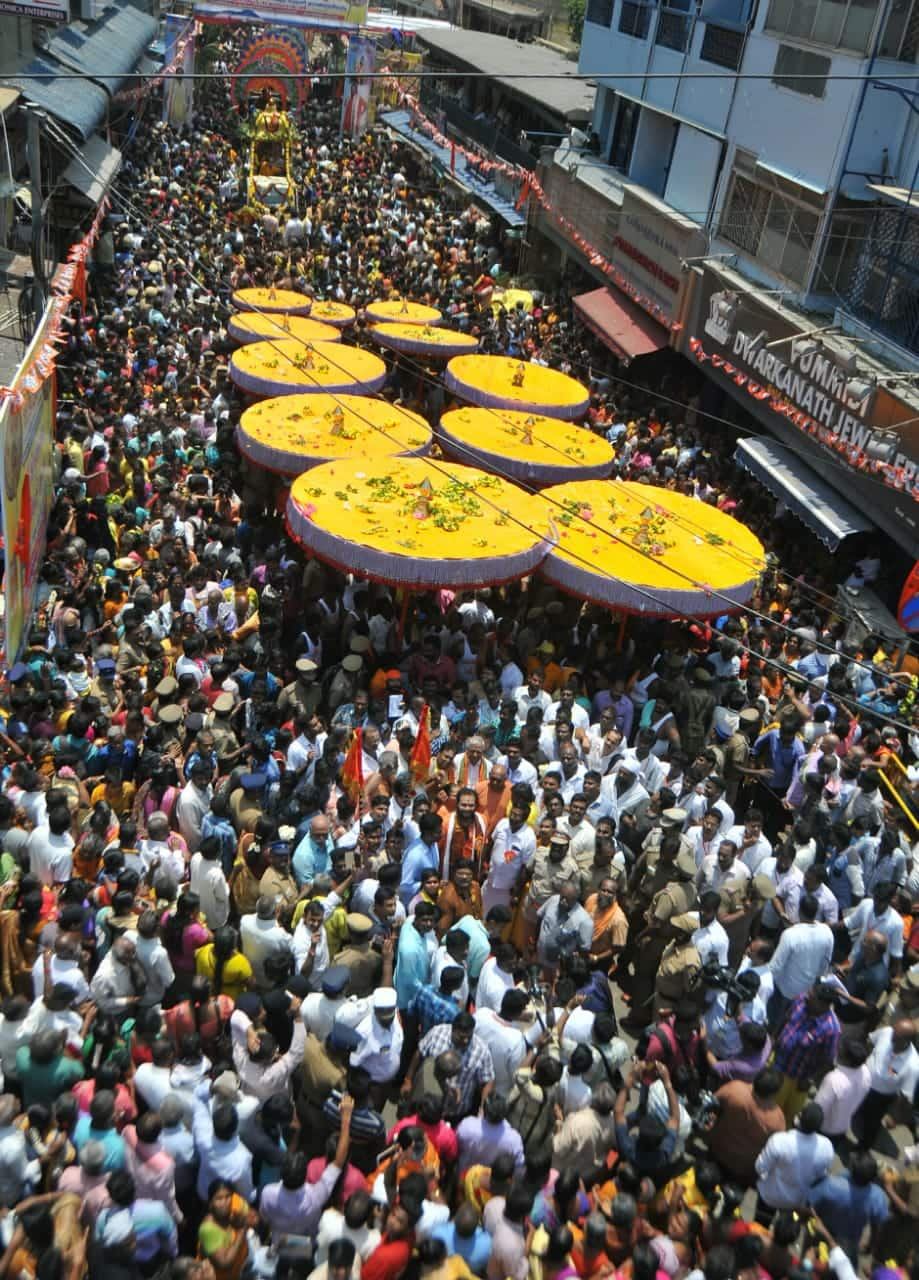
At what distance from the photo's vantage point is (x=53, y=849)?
6.33m

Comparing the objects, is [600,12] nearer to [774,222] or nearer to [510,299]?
[510,299]

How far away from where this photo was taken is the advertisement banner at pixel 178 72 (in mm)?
32656

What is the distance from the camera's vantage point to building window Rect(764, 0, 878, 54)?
13.8 meters

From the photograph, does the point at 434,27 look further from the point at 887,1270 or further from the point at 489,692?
the point at 887,1270

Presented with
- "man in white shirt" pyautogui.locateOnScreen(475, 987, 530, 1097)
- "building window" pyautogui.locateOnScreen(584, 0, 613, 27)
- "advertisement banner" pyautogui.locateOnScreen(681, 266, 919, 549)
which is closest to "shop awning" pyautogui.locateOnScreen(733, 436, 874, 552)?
"advertisement banner" pyautogui.locateOnScreen(681, 266, 919, 549)

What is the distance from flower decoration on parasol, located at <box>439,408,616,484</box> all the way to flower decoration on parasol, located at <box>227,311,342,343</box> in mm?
2886

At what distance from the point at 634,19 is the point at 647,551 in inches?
625

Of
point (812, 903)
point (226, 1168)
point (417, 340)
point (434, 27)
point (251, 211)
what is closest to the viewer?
point (226, 1168)

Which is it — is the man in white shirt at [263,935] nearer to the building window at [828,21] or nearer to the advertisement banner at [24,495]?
the advertisement banner at [24,495]

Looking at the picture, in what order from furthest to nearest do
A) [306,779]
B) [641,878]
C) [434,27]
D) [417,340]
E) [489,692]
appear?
[434,27] < [417,340] < [489,692] < [306,779] < [641,878]

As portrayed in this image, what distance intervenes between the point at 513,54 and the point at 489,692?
32.2 m

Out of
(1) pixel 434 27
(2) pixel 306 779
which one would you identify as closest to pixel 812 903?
(2) pixel 306 779

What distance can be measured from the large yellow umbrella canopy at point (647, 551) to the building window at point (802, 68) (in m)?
6.72

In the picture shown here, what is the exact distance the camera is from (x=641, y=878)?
706 centimetres
